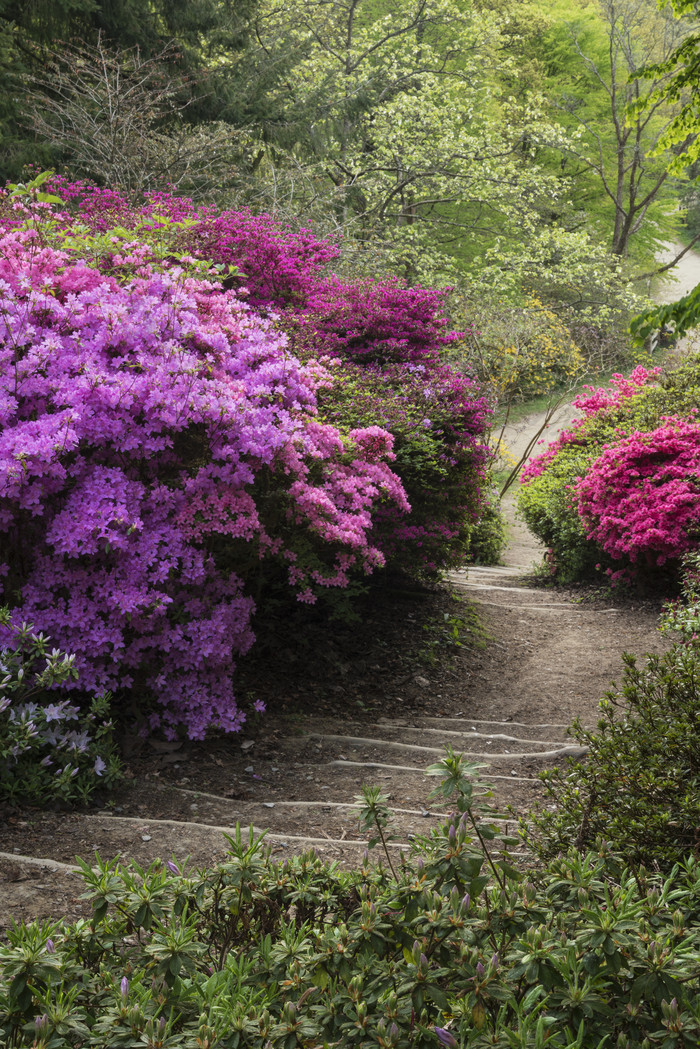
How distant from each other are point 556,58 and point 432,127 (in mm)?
11807

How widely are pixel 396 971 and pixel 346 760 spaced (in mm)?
2913

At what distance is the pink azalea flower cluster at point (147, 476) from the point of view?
12.5 ft

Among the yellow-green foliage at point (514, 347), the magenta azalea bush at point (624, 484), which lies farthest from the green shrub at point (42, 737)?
the yellow-green foliage at point (514, 347)

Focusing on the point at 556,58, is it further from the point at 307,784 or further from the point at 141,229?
the point at 307,784

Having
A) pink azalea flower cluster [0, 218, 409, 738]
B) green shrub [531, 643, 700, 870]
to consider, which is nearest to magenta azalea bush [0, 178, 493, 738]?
pink azalea flower cluster [0, 218, 409, 738]

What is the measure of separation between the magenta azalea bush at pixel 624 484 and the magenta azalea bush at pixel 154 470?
12.2 feet

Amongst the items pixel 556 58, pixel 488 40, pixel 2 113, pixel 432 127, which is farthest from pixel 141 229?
pixel 556 58

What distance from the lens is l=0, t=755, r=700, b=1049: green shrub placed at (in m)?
1.44

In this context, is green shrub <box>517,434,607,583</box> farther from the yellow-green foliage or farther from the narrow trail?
the yellow-green foliage

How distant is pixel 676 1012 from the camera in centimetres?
139

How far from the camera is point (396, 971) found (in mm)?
1576

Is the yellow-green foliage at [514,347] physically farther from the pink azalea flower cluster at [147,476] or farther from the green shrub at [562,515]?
the pink azalea flower cluster at [147,476]

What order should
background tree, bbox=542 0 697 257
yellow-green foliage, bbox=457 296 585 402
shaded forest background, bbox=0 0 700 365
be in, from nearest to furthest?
shaded forest background, bbox=0 0 700 365, yellow-green foliage, bbox=457 296 585 402, background tree, bbox=542 0 697 257

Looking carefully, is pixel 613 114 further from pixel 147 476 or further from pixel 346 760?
pixel 346 760
